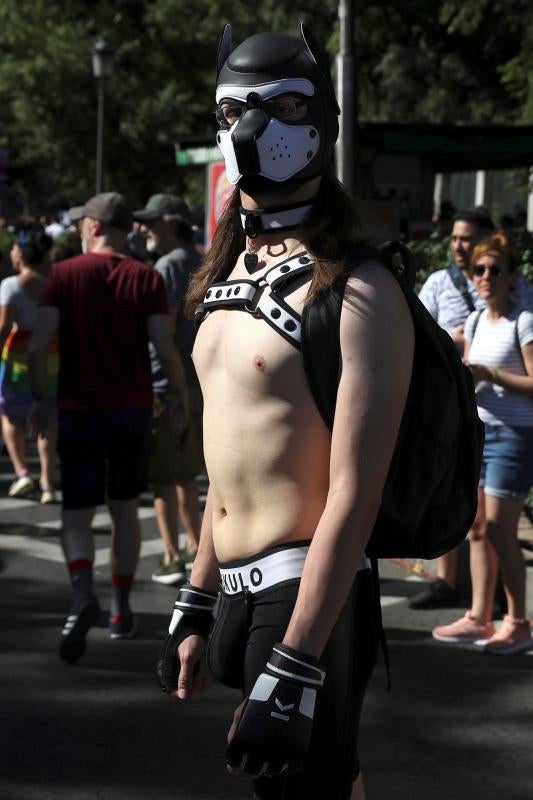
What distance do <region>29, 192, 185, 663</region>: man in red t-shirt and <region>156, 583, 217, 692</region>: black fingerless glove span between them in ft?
10.7

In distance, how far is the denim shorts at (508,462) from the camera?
6.32 metres

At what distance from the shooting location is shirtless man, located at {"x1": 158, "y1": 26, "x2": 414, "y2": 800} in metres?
2.50

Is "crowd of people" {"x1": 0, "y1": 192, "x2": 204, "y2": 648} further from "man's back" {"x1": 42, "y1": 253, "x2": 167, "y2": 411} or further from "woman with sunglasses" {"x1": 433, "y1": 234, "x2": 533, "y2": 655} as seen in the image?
"woman with sunglasses" {"x1": 433, "y1": 234, "x2": 533, "y2": 655}

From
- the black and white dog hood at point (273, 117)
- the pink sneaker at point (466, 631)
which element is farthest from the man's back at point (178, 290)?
the black and white dog hood at point (273, 117)

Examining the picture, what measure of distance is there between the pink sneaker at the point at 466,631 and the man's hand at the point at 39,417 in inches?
83.3

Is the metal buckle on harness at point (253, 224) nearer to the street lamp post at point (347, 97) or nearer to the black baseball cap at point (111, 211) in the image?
the black baseball cap at point (111, 211)

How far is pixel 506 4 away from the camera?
1819cm

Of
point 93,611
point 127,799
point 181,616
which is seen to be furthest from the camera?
point 93,611

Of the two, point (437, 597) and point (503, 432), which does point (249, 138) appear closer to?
point (503, 432)

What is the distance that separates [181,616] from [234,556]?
25 cm

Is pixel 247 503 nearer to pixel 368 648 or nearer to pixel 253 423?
pixel 253 423

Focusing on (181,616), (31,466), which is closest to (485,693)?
(181,616)

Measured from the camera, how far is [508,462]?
6324mm

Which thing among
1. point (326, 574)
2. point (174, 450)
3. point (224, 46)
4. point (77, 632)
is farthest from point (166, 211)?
point (326, 574)
